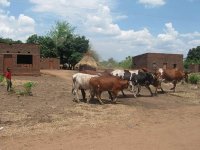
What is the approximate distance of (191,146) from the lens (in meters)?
10.7

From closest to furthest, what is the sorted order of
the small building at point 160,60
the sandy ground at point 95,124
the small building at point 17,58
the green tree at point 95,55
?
1. the sandy ground at point 95,124
2. the small building at point 17,58
3. the small building at point 160,60
4. the green tree at point 95,55

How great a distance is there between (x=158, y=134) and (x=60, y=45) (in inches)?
2110

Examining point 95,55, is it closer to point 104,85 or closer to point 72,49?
point 72,49

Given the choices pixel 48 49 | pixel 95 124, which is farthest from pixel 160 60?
pixel 95 124

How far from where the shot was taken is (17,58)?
40.0 metres

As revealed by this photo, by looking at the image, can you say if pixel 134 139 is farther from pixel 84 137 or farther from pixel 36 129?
pixel 36 129

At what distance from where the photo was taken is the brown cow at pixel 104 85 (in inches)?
706

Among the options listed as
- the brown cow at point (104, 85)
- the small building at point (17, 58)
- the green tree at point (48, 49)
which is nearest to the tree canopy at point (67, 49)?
the green tree at point (48, 49)

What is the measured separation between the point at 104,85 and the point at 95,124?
16.9 ft

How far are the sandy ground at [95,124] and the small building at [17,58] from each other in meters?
19.2

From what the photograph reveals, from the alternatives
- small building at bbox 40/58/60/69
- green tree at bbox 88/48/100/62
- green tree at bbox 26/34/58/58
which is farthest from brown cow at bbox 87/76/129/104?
green tree at bbox 26/34/58/58

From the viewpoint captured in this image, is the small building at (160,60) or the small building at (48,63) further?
the small building at (48,63)

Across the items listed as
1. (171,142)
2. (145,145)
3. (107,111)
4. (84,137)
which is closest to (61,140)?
(84,137)

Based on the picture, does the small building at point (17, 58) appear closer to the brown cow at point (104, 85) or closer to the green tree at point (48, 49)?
the brown cow at point (104, 85)
